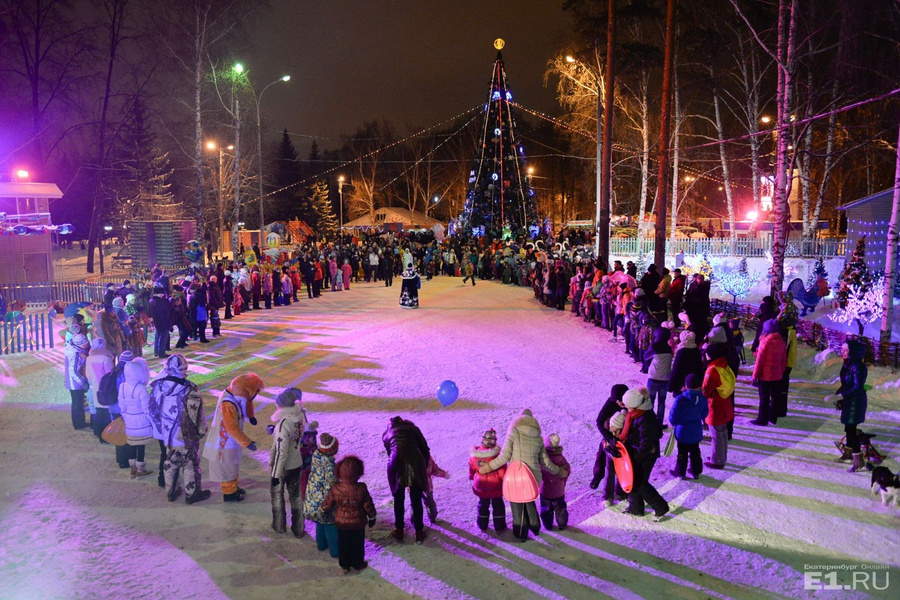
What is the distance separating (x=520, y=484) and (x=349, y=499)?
1409 mm

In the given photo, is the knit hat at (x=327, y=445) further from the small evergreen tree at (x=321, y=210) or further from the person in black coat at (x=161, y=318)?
the small evergreen tree at (x=321, y=210)

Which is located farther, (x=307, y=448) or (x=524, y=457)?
(x=307, y=448)

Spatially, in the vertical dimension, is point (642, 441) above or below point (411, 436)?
below

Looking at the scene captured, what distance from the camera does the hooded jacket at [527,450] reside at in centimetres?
504

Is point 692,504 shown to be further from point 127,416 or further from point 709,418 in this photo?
point 127,416

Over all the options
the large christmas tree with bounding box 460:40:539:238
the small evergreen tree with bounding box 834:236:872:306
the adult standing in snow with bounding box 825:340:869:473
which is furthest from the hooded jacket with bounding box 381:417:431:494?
the large christmas tree with bounding box 460:40:539:238

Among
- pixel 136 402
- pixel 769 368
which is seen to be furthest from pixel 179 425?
pixel 769 368

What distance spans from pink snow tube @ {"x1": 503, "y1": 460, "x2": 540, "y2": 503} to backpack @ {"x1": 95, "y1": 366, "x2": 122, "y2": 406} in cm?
492

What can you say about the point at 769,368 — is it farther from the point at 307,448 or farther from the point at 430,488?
the point at 307,448

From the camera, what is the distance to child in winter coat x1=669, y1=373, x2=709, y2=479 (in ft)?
20.1

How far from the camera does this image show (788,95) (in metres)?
12.9

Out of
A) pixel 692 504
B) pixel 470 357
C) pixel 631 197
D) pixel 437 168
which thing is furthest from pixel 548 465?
pixel 437 168

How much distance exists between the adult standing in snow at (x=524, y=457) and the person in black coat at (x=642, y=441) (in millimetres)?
687

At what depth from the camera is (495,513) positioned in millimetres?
5238
